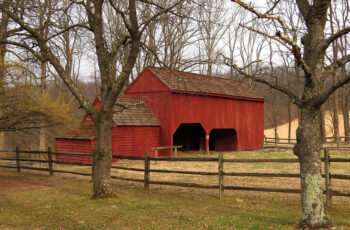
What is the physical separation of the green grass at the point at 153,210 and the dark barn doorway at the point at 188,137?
1729cm

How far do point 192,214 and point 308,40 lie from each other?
14.6ft

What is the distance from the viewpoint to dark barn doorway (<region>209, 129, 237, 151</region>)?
27031 millimetres

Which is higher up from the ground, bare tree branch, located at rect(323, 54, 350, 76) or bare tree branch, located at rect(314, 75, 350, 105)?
bare tree branch, located at rect(323, 54, 350, 76)

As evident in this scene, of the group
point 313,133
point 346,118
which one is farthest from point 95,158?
point 346,118

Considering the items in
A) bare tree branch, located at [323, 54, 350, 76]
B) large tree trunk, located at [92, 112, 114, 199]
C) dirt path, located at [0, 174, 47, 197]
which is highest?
bare tree branch, located at [323, 54, 350, 76]

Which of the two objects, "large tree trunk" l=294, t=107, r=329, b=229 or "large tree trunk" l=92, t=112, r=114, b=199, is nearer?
"large tree trunk" l=294, t=107, r=329, b=229

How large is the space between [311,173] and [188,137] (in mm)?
22979

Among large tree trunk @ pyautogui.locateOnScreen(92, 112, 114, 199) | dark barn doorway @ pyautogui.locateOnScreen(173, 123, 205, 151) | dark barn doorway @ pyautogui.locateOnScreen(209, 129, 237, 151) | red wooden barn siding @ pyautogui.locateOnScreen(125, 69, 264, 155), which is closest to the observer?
large tree trunk @ pyautogui.locateOnScreen(92, 112, 114, 199)

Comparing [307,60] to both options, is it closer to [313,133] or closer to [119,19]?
[313,133]

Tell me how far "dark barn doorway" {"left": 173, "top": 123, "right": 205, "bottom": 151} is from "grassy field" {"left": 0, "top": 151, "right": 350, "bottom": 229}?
659 inches

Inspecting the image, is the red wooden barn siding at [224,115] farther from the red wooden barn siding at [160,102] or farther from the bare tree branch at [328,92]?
the bare tree branch at [328,92]

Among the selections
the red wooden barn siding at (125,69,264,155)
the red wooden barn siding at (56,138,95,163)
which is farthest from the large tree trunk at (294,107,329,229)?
the red wooden barn siding at (56,138,95,163)

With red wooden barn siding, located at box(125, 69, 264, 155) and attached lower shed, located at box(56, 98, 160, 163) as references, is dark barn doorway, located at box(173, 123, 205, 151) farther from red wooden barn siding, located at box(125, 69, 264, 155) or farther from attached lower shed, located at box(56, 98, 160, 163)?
attached lower shed, located at box(56, 98, 160, 163)

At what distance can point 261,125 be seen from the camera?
2888 centimetres
